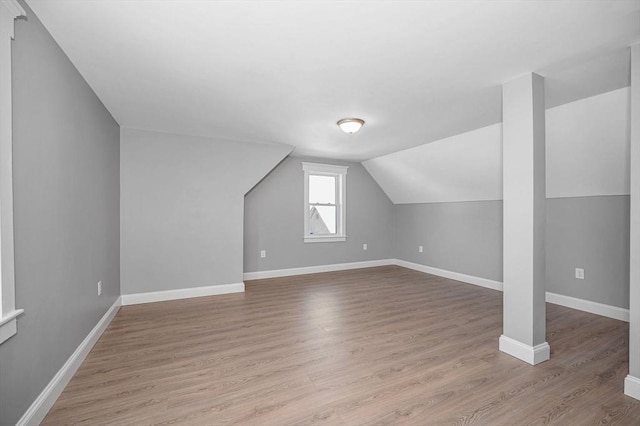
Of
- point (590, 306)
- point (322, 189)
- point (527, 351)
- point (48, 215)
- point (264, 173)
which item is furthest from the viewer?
point (322, 189)

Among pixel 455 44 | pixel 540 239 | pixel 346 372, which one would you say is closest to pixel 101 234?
pixel 346 372

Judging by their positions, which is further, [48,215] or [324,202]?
[324,202]

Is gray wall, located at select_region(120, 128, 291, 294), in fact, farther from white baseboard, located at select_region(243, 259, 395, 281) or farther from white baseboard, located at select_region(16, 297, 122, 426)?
white baseboard, located at select_region(16, 297, 122, 426)

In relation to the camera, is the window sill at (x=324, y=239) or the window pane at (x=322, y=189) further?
the window pane at (x=322, y=189)

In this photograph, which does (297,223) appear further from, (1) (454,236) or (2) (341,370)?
(2) (341,370)

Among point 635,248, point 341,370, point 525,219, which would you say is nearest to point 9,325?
point 341,370

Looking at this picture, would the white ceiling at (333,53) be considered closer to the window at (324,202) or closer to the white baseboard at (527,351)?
the white baseboard at (527,351)

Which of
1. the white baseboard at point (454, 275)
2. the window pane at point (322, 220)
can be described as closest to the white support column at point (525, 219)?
the white baseboard at point (454, 275)

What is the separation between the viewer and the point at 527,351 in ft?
7.46

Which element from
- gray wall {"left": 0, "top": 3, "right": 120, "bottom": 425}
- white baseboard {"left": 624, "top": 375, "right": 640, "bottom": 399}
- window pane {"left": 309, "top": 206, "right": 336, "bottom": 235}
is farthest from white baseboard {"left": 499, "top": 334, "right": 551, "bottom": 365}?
window pane {"left": 309, "top": 206, "right": 336, "bottom": 235}

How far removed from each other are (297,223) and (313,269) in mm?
990

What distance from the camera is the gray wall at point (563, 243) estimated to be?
10.3 feet

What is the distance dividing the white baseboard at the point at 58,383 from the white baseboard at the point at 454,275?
16.8ft

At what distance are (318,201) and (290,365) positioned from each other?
3847 millimetres
